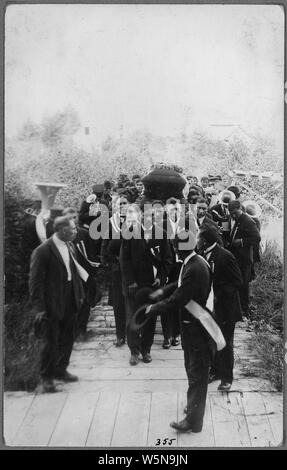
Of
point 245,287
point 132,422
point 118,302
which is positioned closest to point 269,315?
point 245,287

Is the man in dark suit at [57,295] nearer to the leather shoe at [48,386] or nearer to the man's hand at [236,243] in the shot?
the leather shoe at [48,386]

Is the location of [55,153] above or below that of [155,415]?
above

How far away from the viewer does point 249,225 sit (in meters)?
3.28

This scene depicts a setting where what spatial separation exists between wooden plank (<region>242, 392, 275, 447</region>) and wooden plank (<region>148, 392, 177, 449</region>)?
39cm

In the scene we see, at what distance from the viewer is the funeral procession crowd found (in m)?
3.17

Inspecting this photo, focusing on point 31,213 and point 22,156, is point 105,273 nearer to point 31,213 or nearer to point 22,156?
point 31,213

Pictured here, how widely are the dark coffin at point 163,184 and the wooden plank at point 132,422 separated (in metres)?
1.07

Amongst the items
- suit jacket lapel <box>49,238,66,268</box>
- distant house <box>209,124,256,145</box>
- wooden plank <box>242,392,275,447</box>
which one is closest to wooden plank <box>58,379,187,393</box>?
wooden plank <box>242,392,275,447</box>

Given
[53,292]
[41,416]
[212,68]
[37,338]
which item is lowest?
[41,416]

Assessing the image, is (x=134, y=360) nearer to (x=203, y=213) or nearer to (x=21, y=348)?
(x=21, y=348)

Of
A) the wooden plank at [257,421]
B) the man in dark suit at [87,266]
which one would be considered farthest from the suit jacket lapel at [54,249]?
the wooden plank at [257,421]

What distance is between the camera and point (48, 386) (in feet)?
10.5

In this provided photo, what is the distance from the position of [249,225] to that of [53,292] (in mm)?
1111
